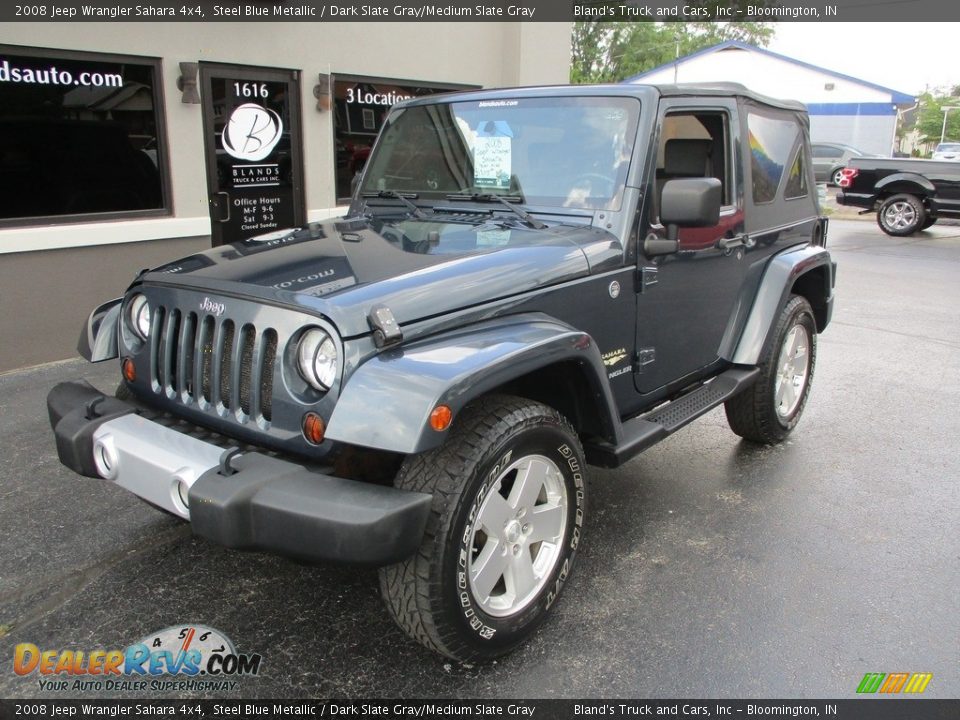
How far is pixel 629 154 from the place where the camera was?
10.8 ft

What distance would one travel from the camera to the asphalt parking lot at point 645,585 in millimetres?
2660

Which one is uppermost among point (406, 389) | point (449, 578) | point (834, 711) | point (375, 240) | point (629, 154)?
point (629, 154)

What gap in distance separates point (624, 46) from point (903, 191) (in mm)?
43495

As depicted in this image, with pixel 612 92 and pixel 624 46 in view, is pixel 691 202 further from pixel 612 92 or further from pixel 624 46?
pixel 624 46

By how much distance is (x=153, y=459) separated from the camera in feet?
8.00

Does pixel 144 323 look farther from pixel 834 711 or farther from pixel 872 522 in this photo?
pixel 872 522

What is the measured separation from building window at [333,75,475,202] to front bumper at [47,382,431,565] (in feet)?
19.1

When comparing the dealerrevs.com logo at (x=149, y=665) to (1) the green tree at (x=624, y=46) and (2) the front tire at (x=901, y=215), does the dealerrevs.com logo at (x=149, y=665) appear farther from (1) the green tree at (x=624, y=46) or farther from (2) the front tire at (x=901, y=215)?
(1) the green tree at (x=624, y=46)

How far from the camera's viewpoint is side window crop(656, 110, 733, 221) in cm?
375

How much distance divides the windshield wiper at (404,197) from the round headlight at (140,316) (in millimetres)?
1259

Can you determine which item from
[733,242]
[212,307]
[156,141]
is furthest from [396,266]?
[156,141]

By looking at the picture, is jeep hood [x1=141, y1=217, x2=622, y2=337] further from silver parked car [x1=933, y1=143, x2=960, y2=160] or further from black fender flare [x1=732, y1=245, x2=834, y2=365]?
silver parked car [x1=933, y1=143, x2=960, y2=160]

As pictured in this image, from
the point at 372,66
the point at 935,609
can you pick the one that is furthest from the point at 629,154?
the point at 372,66

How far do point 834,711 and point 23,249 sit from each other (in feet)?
19.5
